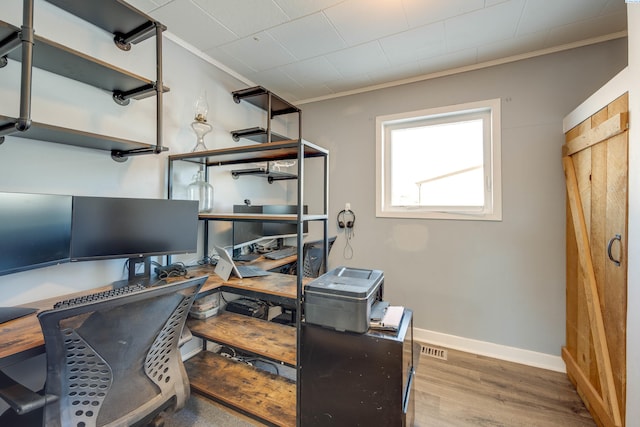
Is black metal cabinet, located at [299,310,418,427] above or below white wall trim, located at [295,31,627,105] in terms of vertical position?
below

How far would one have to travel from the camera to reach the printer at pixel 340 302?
4.17ft

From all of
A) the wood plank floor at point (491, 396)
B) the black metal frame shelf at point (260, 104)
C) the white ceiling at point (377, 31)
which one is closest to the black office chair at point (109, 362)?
the wood plank floor at point (491, 396)

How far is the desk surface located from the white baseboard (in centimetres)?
157

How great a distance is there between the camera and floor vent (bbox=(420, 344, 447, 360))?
7.82 feet

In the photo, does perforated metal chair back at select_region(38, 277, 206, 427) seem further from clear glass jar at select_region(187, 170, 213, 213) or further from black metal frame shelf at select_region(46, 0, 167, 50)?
black metal frame shelf at select_region(46, 0, 167, 50)

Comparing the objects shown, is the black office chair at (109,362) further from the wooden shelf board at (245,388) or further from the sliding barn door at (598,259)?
the sliding barn door at (598,259)

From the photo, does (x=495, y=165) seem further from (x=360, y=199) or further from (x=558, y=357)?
(x=558, y=357)

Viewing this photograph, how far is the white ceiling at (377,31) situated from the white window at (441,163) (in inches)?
17.1

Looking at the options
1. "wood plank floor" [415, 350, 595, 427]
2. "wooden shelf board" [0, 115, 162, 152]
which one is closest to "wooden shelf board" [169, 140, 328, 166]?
"wooden shelf board" [0, 115, 162, 152]

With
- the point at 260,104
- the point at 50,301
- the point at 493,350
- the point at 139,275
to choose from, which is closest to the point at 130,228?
the point at 139,275

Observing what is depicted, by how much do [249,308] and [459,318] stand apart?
1874 millimetres

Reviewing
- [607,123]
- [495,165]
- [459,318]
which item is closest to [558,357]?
[459,318]

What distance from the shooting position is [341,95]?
3023mm

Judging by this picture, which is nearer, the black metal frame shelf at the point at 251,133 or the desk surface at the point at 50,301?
the desk surface at the point at 50,301
